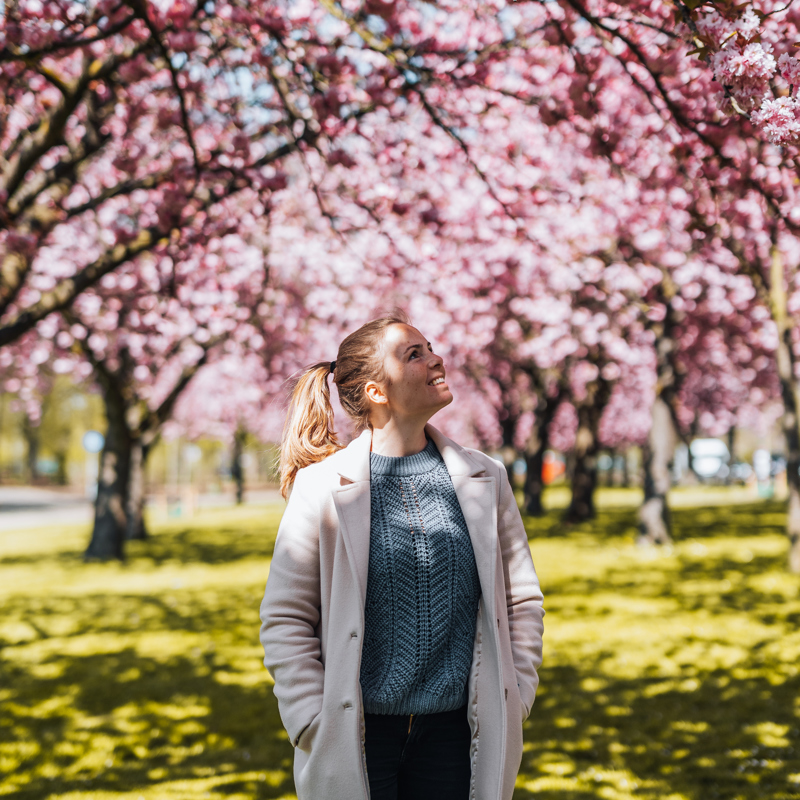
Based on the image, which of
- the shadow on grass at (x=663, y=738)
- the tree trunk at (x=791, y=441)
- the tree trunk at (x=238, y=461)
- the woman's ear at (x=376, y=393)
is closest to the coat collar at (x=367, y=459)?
the woman's ear at (x=376, y=393)

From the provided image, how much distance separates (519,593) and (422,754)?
53 centimetres

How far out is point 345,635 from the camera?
203cm

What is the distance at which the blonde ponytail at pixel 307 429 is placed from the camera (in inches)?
95.0

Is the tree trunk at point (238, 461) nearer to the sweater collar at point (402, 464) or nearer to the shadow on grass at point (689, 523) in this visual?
the shadow on grass at point (689, 523)

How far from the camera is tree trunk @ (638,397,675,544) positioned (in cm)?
1398

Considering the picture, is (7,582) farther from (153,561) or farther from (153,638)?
(153,638)

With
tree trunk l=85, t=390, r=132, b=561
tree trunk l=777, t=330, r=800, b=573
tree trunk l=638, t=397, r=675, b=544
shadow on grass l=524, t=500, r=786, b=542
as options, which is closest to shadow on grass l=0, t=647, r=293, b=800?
tree trunk l=85, t=390, r=132, b=561

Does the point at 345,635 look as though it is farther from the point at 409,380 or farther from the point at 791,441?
the point at 791,441

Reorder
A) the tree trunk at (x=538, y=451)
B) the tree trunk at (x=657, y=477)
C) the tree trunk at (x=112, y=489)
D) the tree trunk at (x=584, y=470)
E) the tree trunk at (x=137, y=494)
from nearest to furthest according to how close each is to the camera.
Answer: the tree trunk at (x=657, y=477)
the tree trunk at (x=112, y=489)
the tree trunk at (x=137, y=494)
the tree trunk at (x=584, y=470)
the tree trunk at (x=538, y=451)

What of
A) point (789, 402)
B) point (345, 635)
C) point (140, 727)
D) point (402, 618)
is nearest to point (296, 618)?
point (345, 635)

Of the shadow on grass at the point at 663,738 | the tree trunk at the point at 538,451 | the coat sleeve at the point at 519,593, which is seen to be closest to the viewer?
the coat sleeve at the point at 519,593

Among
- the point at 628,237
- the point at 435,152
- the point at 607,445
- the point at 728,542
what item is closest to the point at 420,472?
the point at 435,152

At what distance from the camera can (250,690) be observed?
20.5ft

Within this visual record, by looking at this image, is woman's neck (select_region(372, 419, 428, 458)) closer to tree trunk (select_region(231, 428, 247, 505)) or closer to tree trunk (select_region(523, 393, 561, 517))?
tree trunk (select_region(523, 393, 561, 517))
